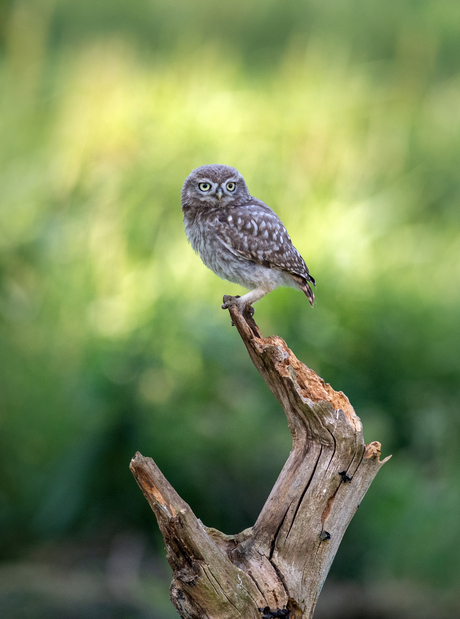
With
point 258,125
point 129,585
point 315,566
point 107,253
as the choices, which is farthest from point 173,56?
point 315,566

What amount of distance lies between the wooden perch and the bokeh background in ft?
5.07

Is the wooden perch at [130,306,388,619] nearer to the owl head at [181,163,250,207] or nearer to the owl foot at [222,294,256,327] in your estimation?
the owl foot at [222,294,256,327]

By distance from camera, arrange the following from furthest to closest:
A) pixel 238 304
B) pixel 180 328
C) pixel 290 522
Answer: pixel 180 328
pixel 238 304
pixel 290 522

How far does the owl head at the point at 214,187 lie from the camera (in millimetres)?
2258

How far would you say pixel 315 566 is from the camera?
1.56 meters

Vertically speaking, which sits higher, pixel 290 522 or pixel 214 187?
pixel 214 187

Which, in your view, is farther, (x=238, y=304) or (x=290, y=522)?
(x=238, y=304)

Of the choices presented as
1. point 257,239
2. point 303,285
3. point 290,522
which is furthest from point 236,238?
point 290,522

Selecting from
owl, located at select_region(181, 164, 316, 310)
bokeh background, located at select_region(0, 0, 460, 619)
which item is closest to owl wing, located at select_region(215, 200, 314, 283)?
owl, located at select_region(181, 164, 316, 310)

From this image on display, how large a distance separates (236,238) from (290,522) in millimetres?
1034

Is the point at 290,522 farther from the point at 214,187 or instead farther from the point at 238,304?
the point at 214,187

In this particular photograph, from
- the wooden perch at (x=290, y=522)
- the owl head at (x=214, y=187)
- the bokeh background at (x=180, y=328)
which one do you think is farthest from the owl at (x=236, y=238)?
the bokeh background at (x=180, y=328)

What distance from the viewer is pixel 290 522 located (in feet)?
5.16

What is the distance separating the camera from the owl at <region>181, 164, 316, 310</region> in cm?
228
